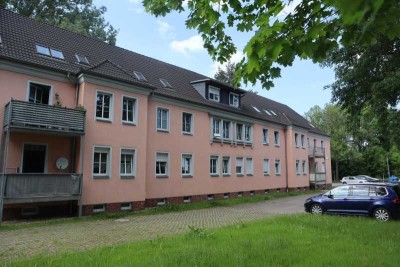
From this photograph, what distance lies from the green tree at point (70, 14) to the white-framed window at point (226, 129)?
14241 millimetres

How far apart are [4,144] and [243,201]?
605 inches

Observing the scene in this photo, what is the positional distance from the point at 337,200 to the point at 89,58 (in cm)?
1477

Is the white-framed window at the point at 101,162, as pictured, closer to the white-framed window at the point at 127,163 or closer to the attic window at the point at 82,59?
the white-framed window at the point at 127,163

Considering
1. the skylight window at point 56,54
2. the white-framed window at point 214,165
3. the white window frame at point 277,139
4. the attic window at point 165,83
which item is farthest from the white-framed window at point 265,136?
the skylight window at point 56,54

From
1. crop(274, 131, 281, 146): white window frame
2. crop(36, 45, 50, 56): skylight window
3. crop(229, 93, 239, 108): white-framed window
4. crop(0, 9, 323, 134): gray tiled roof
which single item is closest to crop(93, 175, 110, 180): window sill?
crop(0, 9, 323, 134): gray tiled roof

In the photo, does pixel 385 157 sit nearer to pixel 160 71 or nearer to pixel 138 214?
pixel 160 71

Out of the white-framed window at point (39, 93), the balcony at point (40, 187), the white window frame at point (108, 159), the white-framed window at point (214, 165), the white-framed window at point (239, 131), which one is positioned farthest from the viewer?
the white-framed window at point (239, 131)

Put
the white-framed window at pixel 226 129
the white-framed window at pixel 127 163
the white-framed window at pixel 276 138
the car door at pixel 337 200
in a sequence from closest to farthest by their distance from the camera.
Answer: the car door at pixel 337 200, the white-framed window at pixel 127 163, the white-framed window at pixel 226 129, the white-framed window at pixel 276 138

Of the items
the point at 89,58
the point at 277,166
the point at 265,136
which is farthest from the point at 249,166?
the point at 89,58

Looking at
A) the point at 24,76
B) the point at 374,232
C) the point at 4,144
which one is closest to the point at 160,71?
the point at 24,76

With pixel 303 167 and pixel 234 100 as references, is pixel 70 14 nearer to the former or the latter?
pixel 234 100

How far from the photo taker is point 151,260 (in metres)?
6.86

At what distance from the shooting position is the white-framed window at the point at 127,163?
60.2 ft

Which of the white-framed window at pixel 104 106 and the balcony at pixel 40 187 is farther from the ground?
the white-framed window at pixel 104 106
